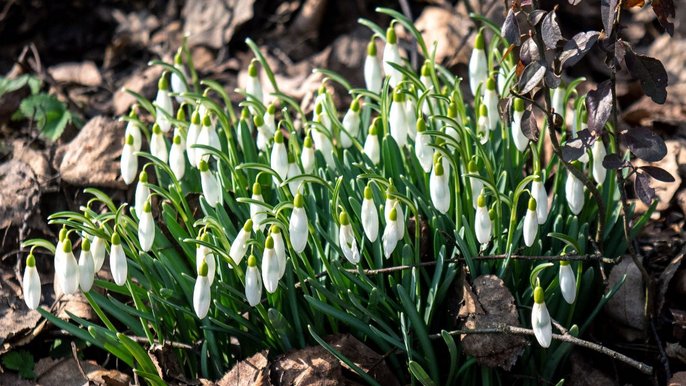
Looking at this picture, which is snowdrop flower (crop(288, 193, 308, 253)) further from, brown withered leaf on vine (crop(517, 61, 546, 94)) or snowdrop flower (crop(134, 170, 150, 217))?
brown withered leaf on vine (crop(517, 61, 546, 94))

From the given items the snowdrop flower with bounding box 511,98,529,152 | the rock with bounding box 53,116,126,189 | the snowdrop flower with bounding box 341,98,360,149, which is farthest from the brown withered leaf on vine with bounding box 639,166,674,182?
the rock with bounding box 53,116,126,189

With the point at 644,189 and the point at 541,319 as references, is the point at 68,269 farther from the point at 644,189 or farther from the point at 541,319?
the point at 644,189


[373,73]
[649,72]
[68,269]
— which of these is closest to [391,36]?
[373,73]

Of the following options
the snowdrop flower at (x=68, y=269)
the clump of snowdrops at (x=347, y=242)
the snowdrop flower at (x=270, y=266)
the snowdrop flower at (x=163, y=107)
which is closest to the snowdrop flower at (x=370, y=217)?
the clump of snowdrops at (x=347, y=242)

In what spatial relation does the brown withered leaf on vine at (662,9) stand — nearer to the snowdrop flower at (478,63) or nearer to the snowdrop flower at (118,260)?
the snowdrop flower at (478,63)

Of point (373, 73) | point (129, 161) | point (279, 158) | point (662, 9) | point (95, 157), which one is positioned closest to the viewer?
point (662, 9)
